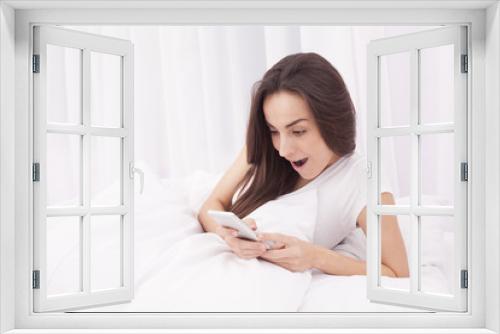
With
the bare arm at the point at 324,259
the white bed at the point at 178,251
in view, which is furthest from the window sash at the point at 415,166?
the bare arm at the point at 324,259

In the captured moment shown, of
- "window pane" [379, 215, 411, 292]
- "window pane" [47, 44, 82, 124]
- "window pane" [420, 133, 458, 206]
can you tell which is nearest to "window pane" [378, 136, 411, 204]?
"window pane" [420, 133, 458, 206]

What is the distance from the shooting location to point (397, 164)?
13.8 feet

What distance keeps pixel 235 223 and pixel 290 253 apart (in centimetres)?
41

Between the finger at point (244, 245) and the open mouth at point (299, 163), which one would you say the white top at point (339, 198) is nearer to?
the open mouth at point (299, 163)

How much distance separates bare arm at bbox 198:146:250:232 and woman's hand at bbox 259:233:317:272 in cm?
41

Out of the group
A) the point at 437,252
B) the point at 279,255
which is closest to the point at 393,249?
the point at 437,252

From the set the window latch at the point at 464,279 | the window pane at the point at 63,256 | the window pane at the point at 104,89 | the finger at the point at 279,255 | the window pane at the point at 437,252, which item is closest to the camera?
the window latch at the point at 464,279

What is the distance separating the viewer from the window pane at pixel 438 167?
413 cm

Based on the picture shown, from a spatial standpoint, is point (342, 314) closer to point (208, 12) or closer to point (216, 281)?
point (216, 281)

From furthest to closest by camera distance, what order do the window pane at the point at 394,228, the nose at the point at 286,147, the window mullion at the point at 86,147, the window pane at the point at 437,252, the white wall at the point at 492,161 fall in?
the nose at the point at 286,147, the window pane at the point at 437,252, the window pane at the point at 394,228, the window mullion at the point at 86,147, the white wall at the point at 492,161

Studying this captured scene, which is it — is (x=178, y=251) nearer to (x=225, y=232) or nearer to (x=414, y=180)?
(x=225, y=232)

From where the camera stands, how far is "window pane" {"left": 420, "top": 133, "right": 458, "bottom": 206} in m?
4.13

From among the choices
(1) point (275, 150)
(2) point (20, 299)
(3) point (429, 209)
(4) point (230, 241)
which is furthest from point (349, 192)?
(2) point (20, 299)

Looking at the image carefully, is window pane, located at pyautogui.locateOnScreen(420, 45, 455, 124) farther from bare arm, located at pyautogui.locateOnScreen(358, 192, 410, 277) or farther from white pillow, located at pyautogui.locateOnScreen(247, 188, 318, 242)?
white pillow, located at pyautogui.locateOnScreen(247, 188, 318, 242)
